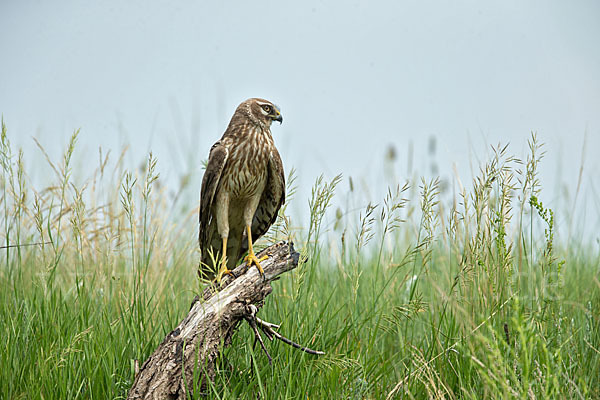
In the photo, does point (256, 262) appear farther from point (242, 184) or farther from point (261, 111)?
point (261, 111)

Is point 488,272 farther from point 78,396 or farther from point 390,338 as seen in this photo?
point 78,396

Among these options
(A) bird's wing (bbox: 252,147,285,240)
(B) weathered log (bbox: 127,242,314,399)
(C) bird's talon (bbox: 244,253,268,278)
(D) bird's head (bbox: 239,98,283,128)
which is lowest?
(B) weathered log (bbox: 127,242,314,399)

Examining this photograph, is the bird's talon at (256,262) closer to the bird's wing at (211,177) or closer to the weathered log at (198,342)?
the weathered log at (198,342)

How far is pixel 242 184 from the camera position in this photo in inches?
149

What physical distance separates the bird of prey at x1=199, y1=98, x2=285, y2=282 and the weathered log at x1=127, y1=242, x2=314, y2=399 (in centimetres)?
73

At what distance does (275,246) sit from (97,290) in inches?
48.5

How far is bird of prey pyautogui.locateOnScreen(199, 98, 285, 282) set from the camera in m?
3.76

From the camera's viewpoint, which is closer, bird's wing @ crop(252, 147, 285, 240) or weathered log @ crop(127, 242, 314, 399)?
weathered log @ crop(127, 242, 314, 399)

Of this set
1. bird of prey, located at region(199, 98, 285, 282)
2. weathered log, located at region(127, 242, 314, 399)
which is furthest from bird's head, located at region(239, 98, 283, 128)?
weathered log, located at region(127, 242, 314, 399)

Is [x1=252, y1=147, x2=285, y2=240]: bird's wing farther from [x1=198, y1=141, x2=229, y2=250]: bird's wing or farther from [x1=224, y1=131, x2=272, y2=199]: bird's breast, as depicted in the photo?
[x1=198, y1=141, x2=229, y2=250]: bird's wing

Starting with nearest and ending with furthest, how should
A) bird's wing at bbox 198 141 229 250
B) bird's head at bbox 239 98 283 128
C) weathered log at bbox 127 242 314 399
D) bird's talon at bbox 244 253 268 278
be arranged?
1. weathered log at bbox 127 242 314 399
2. bird's talon at bbox 244 253 268 278
3. bird's wing at bbox 198 141 229 250
4. bird's head at bbox 239 98 283 128

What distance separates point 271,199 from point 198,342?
1472 mm

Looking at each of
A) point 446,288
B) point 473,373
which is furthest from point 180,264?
point 473,373

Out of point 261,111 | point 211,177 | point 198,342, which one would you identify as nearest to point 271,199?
point 211,177
